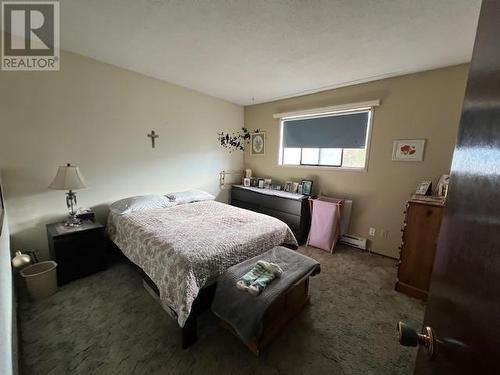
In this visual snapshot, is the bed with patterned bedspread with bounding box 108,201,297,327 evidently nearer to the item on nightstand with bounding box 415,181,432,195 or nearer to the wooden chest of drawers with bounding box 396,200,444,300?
the wooden chest of drawers with bounding box 396,200,444,300

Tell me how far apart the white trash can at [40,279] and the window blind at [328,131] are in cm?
364

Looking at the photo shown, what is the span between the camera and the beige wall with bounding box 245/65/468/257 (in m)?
2.46

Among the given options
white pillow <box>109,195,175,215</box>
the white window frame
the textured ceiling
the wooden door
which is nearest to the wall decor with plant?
the white window frame

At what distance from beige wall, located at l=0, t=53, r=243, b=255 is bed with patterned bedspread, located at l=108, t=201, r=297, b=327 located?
64 centimetres

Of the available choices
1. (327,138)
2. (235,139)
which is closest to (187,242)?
(327,138)

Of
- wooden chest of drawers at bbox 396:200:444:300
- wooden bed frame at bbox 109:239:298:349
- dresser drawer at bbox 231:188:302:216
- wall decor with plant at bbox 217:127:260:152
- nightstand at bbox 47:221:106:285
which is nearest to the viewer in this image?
wooden bed frame at bbox 109:239:298:349

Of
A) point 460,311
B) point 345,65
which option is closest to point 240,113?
point 345,65

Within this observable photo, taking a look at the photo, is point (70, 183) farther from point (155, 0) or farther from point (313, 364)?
point (313, 364)

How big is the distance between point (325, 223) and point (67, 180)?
3238mm

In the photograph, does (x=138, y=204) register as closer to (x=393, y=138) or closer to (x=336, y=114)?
(x=336, y=114)

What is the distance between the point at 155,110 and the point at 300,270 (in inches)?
117

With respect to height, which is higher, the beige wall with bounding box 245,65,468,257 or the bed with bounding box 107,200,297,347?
Result: the beige wall with bounding box 245,65,468,257

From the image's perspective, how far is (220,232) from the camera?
215 cm

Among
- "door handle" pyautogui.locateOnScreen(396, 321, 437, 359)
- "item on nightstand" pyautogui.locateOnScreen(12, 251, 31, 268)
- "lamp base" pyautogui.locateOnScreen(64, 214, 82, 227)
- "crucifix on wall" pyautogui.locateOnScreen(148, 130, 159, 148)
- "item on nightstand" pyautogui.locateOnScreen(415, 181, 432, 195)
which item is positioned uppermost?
"crucifix on wall" pyautogui.locateOnScreen(148, 130, 159, 148)
